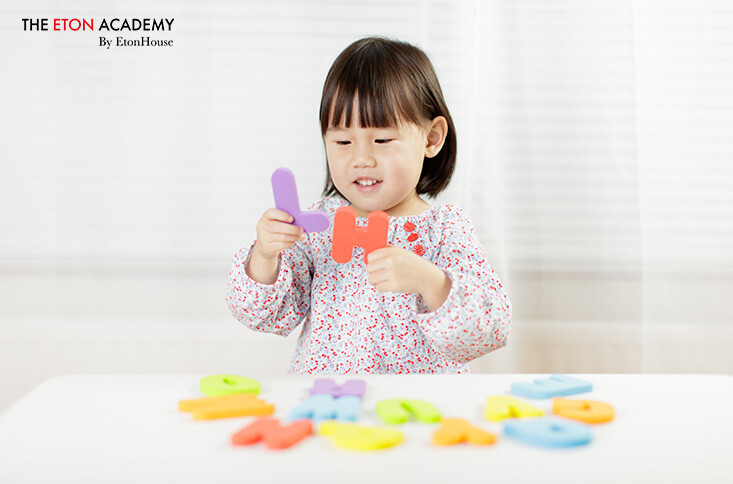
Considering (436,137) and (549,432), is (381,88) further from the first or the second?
(549,432)

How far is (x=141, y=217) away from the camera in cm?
159

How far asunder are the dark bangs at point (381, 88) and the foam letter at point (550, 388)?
17.6 inches

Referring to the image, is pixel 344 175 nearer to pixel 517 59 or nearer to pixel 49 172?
pixel 517 59

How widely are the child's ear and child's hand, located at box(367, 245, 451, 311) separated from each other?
1.12 ft

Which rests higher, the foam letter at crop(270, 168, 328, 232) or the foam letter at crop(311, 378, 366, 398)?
the foam letter at crop(270, 168, 328, 232)

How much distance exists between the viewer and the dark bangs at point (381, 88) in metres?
0.98

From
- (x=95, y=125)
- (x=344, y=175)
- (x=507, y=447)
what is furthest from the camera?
(x=95, y=125)

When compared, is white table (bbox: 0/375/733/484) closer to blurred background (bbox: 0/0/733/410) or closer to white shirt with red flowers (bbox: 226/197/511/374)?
white shirt with red flowers (bbox: 226/197/511/374)

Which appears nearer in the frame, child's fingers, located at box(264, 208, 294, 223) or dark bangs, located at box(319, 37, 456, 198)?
child's fingers, located at box(264, 208, 294, 223)

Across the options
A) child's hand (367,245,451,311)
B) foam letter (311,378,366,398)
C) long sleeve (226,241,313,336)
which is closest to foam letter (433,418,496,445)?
foam letter (311,378,366,398)

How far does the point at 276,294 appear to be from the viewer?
0.94 m

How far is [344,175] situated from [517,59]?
0.78 meters

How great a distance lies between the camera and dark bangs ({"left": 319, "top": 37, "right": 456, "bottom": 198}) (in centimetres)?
98

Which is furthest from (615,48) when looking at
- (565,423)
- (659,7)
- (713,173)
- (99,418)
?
(99,418)
